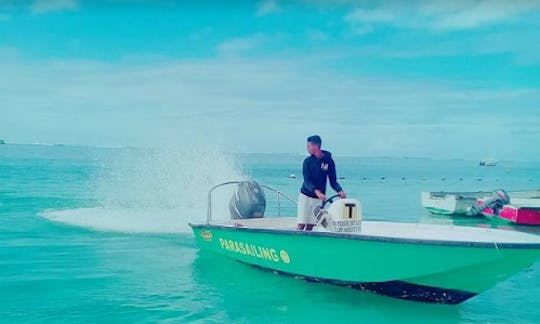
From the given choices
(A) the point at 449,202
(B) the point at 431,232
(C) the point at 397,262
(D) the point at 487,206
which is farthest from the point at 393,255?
(A) the point at 449,202

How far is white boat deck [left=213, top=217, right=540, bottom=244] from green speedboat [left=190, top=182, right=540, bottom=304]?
0.6 inches

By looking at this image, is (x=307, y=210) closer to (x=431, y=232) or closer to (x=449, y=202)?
(x=431, y=232)

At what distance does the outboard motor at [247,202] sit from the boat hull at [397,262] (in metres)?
1.83

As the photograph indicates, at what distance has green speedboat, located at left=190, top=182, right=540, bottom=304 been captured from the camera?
7250 mm

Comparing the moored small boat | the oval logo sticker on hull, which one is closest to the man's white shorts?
the oval logo sticker on hull

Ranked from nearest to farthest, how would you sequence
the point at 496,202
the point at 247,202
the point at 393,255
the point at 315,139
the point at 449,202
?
1. the point at 393,255
2. the point at 315,139
3. the point at 247,202
4. the point at 496,202
5. the point at 449,202

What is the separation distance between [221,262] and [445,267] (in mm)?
5329

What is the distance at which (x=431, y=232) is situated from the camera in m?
8.95

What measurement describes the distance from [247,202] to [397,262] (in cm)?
436

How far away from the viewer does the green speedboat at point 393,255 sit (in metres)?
7.25

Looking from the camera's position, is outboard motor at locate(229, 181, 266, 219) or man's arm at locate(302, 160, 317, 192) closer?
man's arm at locate(302, 160, 317, 192)

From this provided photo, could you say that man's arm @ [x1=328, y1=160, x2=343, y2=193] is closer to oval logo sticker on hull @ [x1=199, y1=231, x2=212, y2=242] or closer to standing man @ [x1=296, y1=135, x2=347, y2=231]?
standing man @ [x1=296, y1=135, x2=347, y2=231]

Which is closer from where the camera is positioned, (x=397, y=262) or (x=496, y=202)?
(x=397, y=262)

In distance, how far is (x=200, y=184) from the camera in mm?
20203
